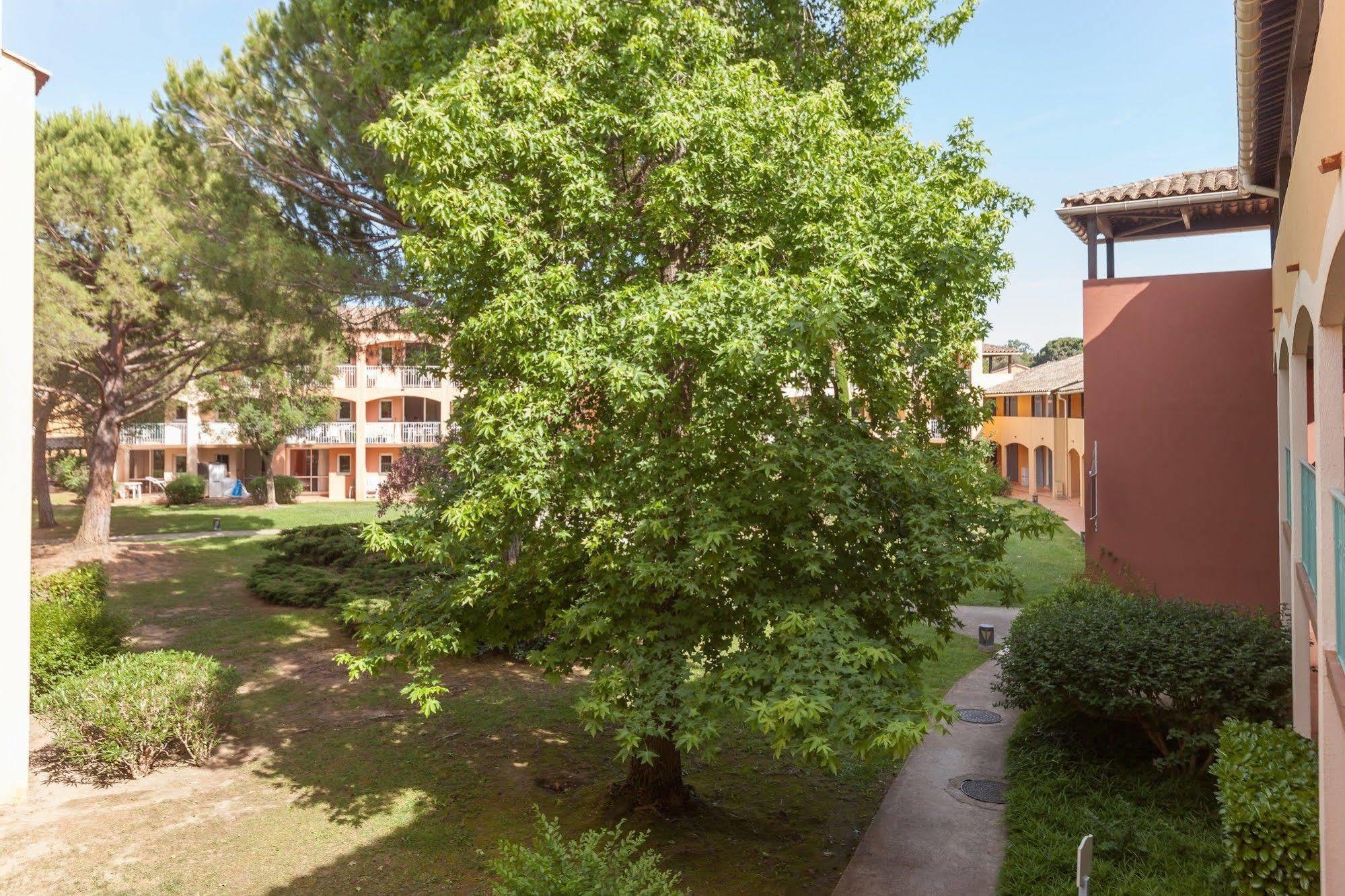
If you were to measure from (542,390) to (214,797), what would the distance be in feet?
19.0

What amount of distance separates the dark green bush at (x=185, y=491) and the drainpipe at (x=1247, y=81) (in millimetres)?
40718

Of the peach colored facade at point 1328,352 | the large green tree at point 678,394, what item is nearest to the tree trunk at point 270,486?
the large green tree at point 678,394

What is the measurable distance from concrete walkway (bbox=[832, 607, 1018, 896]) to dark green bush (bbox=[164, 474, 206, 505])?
124 feet

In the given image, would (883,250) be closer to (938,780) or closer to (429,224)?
(429,224)

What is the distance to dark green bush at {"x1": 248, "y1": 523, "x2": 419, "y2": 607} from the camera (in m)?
17.6

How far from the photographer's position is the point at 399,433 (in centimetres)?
4328

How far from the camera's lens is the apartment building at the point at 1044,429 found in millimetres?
32875

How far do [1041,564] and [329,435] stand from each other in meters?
33.0

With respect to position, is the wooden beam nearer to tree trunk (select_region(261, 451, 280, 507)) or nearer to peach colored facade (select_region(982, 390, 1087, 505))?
peach colored facade (select_region(982, 390, 1087, 505))

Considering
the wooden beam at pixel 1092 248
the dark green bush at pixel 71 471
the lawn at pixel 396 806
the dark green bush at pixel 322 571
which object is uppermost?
the wooden beam at pixel 1092 248

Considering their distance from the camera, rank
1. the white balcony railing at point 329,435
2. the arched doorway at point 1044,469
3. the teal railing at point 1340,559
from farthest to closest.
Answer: the white balcony railing at point 329,435 < the arched doorway at point 1044,469 < the teal railing at point 1340,559

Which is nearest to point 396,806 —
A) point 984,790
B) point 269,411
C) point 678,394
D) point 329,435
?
point 678,394

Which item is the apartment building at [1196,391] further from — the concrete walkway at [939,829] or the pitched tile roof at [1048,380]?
the pitched tile roof at [1048,380]

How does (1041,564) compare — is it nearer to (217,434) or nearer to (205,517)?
(205,517)
